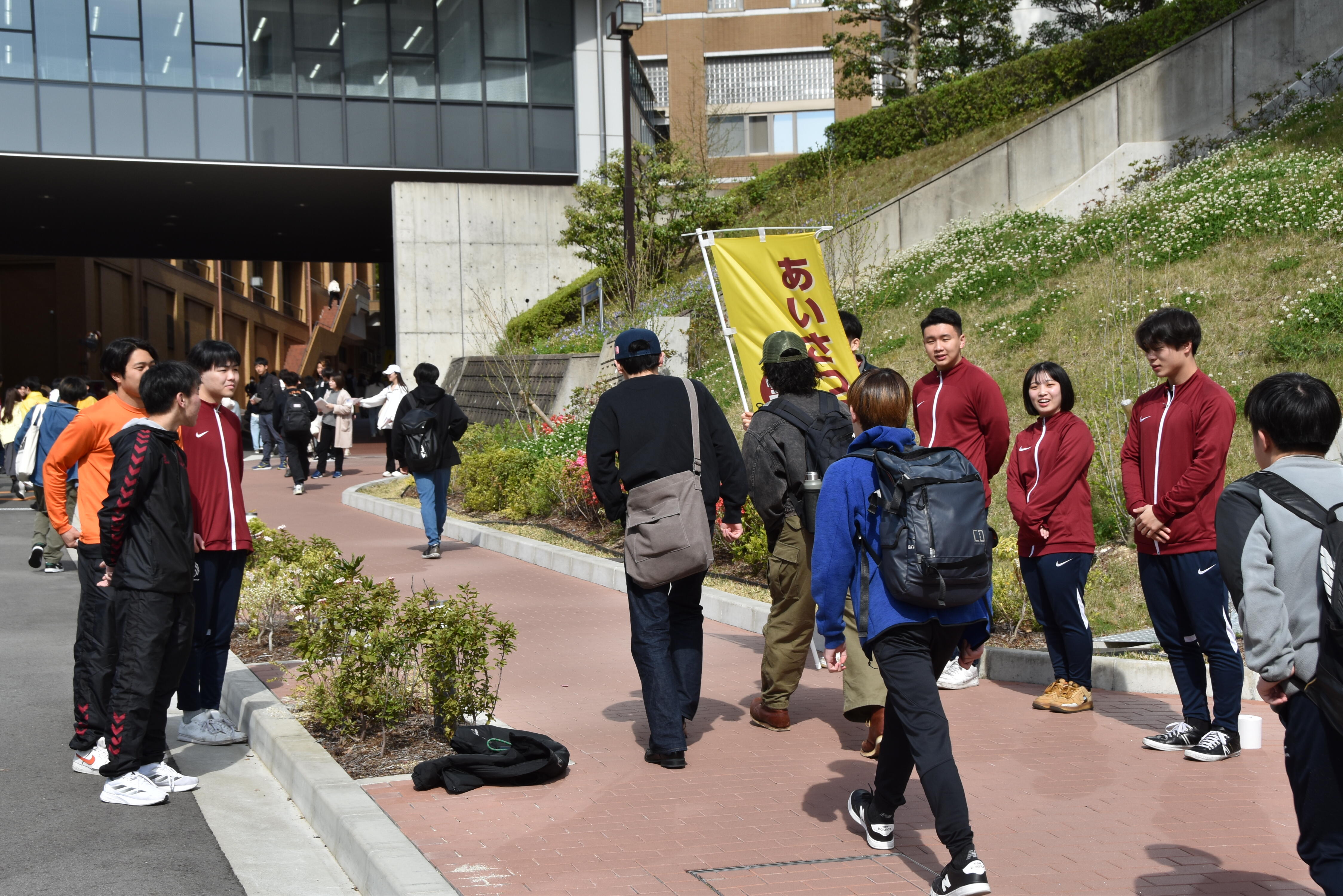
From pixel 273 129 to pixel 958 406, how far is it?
74.1ft

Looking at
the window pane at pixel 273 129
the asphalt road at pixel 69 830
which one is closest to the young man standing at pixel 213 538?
the asphalt road at pixel 69 830

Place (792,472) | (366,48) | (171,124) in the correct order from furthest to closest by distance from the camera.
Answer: (366,48), (171,124), (792,472)

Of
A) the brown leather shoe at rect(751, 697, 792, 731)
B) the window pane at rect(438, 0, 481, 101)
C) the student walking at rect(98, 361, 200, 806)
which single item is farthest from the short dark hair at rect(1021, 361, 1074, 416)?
the window pane at rect(438, 0, 481, 101)

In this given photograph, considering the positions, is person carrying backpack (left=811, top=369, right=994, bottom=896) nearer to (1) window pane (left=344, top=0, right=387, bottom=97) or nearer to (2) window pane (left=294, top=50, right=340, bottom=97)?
(1) window pane (left=344, top=0, right=387, bottom=97)

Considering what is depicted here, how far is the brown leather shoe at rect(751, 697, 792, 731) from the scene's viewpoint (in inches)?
240

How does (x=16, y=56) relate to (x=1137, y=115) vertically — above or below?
above

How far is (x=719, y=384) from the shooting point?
62.9 ft

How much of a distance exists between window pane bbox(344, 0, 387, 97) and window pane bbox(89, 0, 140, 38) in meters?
4.30

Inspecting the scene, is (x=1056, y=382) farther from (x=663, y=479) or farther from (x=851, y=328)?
(x=663, y=479)

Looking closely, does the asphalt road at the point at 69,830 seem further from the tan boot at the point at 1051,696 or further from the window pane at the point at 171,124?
the window pane at the point at 171,124

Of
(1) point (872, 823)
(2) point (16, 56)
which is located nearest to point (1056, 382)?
(1) point (872, 823)

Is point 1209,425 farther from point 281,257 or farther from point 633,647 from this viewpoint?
point 281,257

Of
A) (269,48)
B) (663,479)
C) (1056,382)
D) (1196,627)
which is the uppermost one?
(269,48)

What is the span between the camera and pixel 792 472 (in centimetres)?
575
